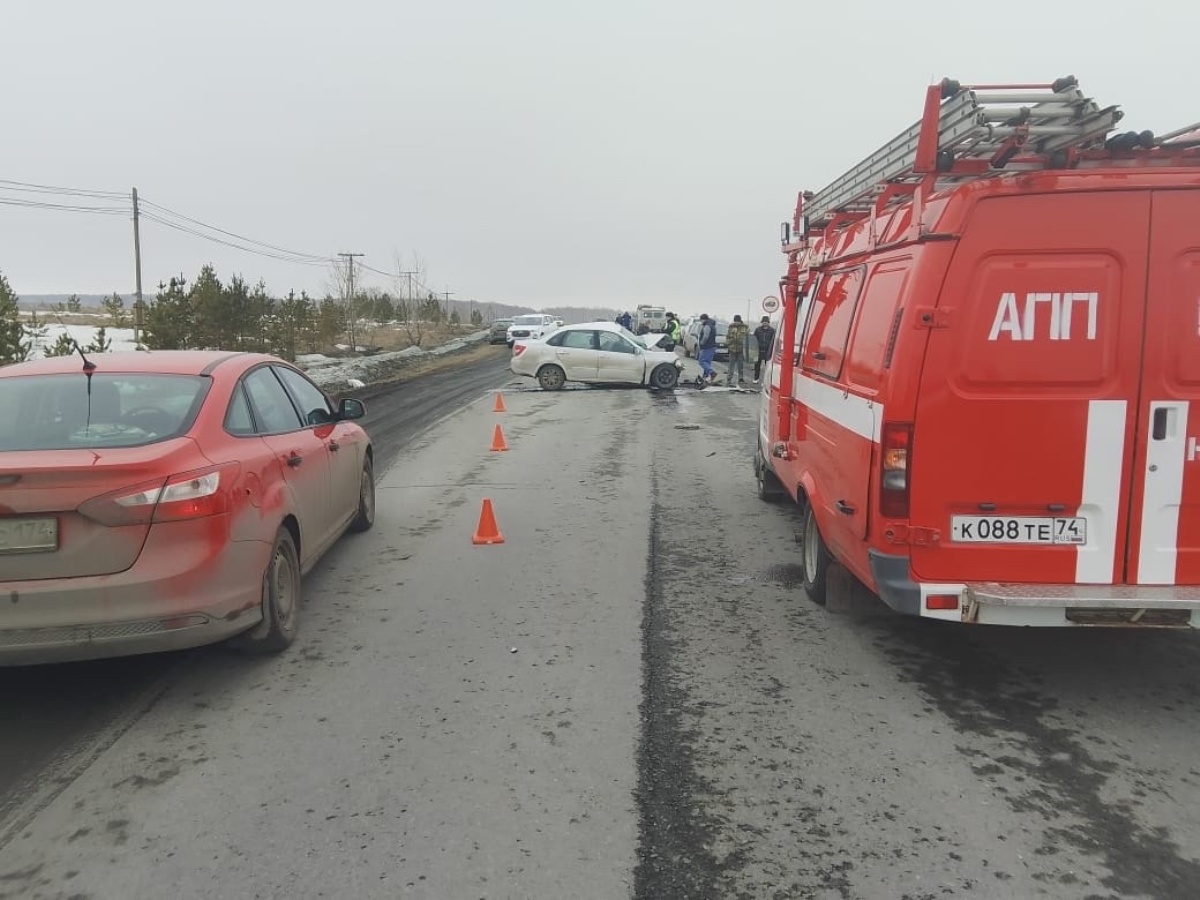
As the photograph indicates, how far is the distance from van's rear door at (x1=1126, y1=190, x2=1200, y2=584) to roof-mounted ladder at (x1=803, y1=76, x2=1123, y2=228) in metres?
0.45

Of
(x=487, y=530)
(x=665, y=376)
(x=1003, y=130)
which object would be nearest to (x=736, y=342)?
(x=665, y=376)

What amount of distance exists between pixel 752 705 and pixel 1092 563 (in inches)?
64.3

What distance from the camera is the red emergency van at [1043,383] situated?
3.80 m

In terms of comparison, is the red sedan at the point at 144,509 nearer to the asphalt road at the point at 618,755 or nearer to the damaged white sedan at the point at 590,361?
the asphalt road at the point at 618,755

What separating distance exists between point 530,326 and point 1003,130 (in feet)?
140

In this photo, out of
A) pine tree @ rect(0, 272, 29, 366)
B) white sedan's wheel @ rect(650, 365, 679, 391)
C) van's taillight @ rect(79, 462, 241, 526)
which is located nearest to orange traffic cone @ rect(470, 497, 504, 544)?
van's taillight @ rect(79, 462, 241, 526)

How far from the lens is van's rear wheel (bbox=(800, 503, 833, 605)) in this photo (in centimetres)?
541

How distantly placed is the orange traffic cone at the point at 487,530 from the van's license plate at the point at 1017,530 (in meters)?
4.01

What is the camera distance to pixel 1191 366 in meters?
3.81

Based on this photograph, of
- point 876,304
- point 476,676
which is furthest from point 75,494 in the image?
point 876,304

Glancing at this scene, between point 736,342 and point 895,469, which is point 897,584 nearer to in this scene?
point 895,469

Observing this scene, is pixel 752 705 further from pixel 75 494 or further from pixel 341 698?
pixel 75 494

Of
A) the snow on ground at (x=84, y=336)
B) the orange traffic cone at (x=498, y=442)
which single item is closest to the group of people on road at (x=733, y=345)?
the orange traffic cone at (x=498, y=442)

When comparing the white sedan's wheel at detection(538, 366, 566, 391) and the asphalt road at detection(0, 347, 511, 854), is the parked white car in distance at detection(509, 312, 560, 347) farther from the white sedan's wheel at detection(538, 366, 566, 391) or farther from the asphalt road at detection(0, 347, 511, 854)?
the asphalt road at detection(0, 347, 511, 854)
